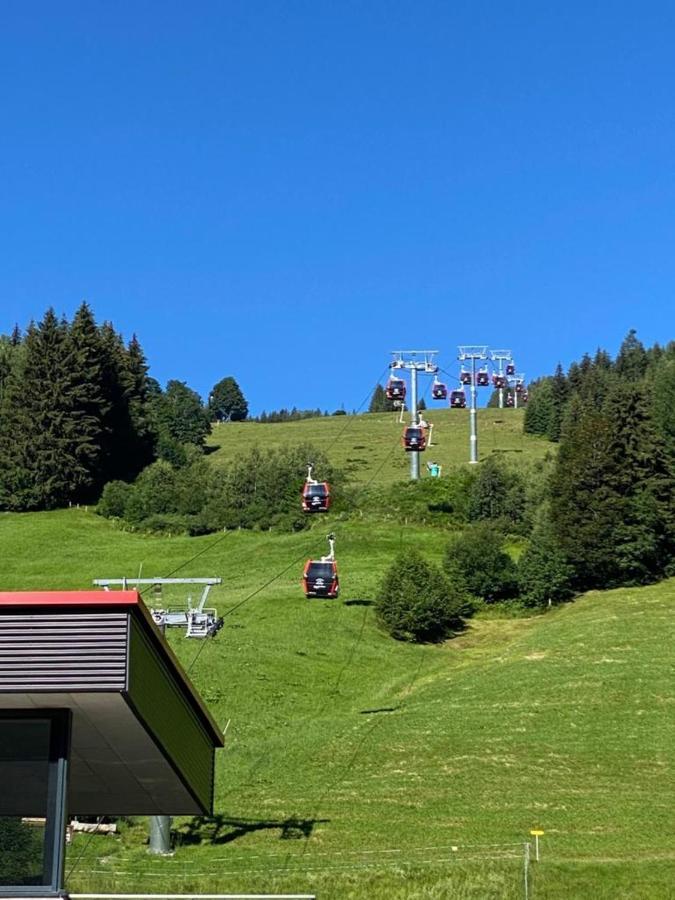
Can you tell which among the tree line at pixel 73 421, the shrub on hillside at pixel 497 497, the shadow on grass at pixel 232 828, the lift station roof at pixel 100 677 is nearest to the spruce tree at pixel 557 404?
the tree line at pixel 73 421

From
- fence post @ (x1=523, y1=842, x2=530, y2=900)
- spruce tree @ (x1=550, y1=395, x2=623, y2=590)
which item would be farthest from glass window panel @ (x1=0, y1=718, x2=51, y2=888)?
spruce tree @ (x1=550, y1=395, x2=623, y2=590)

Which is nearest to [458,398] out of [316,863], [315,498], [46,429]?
[315,498]

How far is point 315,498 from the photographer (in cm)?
6081

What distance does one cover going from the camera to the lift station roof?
15.3 meters

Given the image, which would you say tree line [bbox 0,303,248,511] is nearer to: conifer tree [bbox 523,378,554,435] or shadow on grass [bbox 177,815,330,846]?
conifer tree [bbox 523,378,554,435]

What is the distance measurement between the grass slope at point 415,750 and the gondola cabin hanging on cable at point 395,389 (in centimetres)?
912

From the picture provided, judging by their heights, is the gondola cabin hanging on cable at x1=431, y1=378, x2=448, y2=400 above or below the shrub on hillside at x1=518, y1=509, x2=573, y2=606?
above

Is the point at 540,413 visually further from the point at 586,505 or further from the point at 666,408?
the point at 586,505

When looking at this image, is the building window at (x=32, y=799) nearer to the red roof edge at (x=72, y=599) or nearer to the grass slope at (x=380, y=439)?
the red roof edge at (x=72, y=599)

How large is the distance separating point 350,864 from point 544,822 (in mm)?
6759

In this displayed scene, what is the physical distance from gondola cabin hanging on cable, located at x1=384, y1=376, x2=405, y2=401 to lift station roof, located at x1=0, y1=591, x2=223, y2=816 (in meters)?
58.4

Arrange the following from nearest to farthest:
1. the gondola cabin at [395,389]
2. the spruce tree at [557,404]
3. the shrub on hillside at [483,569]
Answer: the shrub on hillside at [483,569] → the gondola cabin at [395,389] → the spruce tree at [557,404]

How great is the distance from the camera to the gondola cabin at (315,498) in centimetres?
6062

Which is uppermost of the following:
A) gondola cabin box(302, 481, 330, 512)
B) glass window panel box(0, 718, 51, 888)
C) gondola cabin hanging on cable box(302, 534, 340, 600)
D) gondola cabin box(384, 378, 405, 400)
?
gondola cabin box(384, 378, 405, 400)
